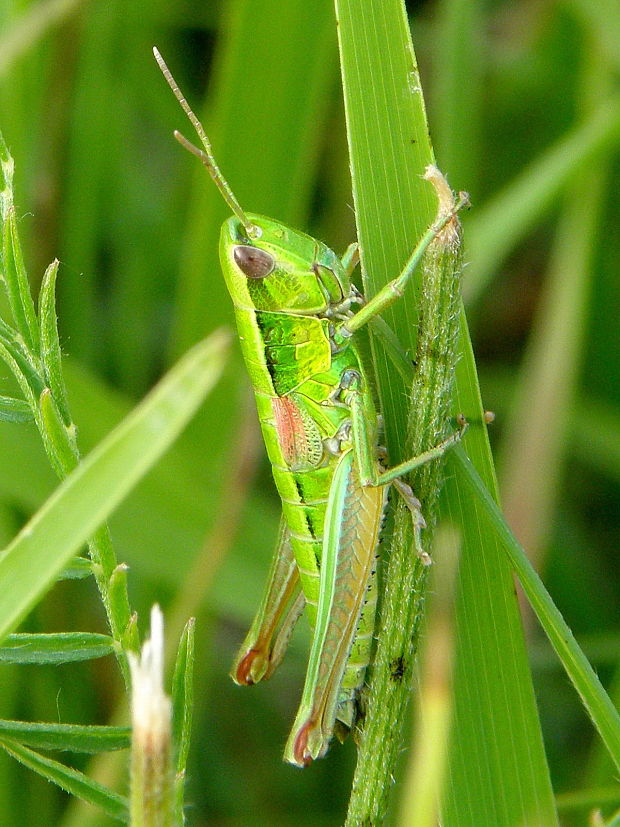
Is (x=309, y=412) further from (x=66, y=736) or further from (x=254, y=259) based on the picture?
(x=66, y=736)

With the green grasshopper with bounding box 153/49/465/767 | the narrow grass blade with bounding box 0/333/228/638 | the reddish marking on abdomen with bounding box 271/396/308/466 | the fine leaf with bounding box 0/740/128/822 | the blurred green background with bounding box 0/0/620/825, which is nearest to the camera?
the narrow grass blade with bounding box 0/333/228/638

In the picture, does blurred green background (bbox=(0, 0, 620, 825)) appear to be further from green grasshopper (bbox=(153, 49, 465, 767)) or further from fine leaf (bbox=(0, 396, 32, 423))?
fine leaf (bbox=(0, 396, 32, 423))

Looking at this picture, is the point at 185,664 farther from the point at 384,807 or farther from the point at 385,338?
the point at 385,338

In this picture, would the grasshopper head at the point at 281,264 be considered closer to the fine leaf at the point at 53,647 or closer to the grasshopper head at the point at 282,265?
the grasshopper head at the point at 282,265

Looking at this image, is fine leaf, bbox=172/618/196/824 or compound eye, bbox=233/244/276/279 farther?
compound eye, bbox=233/244/276/279

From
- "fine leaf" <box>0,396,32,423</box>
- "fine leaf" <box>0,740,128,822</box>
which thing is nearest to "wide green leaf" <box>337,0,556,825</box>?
"fine leaf" <box>0,740,128,822</box>

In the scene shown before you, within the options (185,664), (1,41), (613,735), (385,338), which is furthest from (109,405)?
(613,735)

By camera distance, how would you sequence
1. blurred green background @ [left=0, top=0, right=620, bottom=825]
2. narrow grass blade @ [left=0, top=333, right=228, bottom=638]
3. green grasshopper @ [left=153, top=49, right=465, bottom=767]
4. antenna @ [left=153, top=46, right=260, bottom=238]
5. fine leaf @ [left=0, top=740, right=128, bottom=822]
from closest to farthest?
narrow grass blade @ [left=0, top=333, right=228, bottom=638] → fine leaf @ [left=0, top=740, right=128, bottom=822] → antenna @ [left=153, top=46, right=260, bottom=238] → green grasshopper @ [left=153, top=49, right=465, bottom=767] → blurred green background @ [left=0, top=0, right=620, bottom=825]
